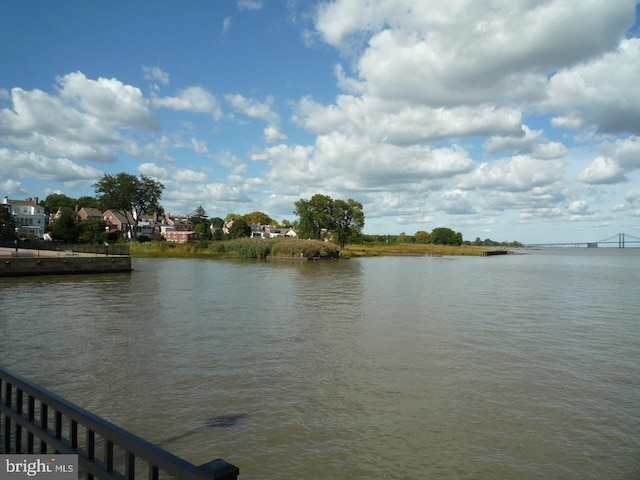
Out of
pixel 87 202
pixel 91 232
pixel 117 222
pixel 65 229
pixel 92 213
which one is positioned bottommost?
pixel 91 232

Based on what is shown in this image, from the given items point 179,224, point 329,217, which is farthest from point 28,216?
point 329,217

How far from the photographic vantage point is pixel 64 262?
3597 centimetres

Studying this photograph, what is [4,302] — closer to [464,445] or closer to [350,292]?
[350,292]

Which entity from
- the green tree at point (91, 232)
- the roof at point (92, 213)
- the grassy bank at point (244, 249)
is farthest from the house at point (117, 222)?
the grassy bank at point (244, 249)

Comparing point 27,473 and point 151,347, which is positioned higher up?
point 27,473

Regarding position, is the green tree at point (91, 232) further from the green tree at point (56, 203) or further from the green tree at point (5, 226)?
the green tree at point (56, 203)

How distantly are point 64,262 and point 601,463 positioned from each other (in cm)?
3876

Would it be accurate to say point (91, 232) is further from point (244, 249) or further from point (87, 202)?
point (87, 202)

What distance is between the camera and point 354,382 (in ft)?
33.4

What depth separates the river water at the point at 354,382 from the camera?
6801mm

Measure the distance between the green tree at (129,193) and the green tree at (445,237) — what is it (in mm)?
120313

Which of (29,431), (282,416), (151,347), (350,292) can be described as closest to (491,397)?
(282,416)

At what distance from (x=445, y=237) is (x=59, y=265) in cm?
16210

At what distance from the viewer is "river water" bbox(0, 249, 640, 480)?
6.80 meters
